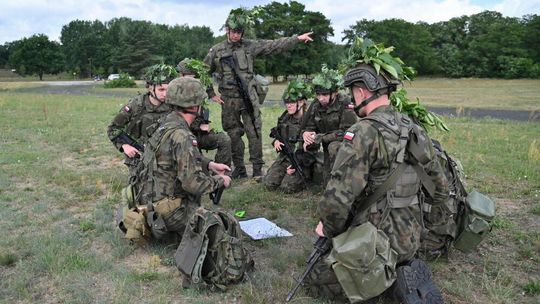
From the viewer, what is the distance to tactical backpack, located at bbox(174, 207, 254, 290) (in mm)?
4500

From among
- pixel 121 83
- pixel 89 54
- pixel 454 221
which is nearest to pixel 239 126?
pixel 454 221

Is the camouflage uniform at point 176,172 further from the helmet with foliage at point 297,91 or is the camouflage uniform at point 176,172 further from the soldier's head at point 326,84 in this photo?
the helmet with foliage at point 297,91

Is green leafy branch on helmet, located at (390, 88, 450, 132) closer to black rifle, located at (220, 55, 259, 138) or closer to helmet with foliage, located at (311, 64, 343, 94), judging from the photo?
helmet with foliage, located at (311, 64, 343, 94)

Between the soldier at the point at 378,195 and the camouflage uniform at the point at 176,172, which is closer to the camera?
the soldier at the point at 378,195

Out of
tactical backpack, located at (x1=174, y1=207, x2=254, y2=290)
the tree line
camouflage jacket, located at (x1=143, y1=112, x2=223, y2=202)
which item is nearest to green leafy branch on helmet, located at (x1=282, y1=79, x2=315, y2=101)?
camouflage jacket, located at (x1=143, y1=112, x2=223, y2=202)

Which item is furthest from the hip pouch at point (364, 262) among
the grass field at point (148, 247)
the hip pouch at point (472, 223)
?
the hip pouch at point (472, 223)

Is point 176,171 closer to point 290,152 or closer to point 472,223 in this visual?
point 290,152

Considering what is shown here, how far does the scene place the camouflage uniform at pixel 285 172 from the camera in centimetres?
790

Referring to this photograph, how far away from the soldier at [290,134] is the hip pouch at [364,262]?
398 cm

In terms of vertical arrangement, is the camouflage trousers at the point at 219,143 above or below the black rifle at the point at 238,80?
below

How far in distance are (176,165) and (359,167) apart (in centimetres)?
213

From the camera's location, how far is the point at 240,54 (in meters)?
8.29

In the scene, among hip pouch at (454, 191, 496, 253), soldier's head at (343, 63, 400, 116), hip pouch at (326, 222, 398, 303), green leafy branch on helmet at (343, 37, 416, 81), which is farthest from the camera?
hip pouch at (454, 191, 496, 253)

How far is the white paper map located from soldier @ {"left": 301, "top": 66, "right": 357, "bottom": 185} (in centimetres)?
150
